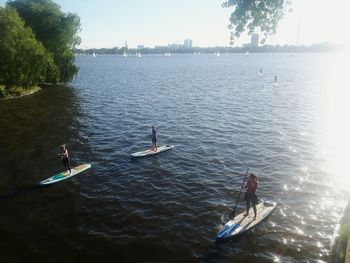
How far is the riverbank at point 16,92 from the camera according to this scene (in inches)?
2356

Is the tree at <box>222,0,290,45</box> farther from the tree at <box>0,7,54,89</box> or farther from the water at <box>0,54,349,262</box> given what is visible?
the tree at <box>0,7,54,89</box>

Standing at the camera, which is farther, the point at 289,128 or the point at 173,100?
the point at 173,100

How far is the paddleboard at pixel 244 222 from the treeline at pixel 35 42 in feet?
167

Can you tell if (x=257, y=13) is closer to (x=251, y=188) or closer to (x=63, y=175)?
(x=251, y=188)

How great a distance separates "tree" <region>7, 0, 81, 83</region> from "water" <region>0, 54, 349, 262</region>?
23965mm

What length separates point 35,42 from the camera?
6175 cm

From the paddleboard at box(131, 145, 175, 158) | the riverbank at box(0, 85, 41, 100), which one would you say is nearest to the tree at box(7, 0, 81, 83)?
the riverbank at box(0, 85, 41, 100)

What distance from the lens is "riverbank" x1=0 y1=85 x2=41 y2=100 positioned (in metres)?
59.8

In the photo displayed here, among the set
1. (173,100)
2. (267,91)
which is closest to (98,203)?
(173,100)

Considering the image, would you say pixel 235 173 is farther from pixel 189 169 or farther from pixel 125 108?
pixel 125 108

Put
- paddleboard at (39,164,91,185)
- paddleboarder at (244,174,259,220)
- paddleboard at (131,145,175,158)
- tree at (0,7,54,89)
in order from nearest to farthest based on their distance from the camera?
paddleboarder at (244,174,259,220) → paddleboard at (39,164,91,185) → paddleboard at (131,145,175,158) → tree at (0,7,54,89)

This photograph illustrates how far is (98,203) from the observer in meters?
23.3

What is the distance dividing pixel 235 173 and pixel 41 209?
1520 cm

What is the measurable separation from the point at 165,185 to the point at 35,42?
4725 centimetres
